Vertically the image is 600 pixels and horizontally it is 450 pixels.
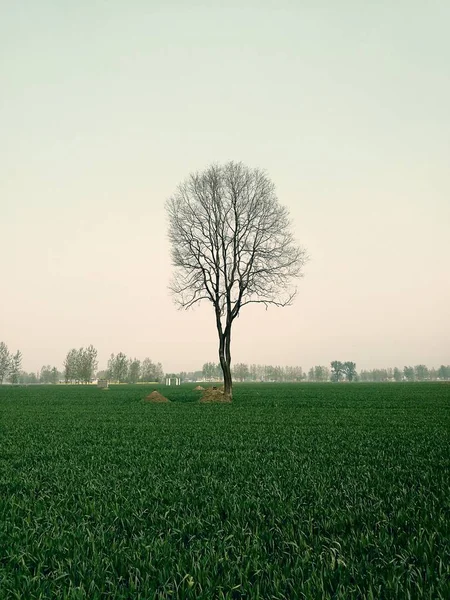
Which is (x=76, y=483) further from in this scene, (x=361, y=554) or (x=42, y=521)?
(x=361, y=554)

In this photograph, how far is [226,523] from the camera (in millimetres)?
5477

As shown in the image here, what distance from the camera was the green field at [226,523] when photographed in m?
3.86

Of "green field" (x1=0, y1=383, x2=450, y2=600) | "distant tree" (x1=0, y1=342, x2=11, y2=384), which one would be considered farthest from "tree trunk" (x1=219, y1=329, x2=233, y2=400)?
"distant tree" (x1=0, y1=342, x2=11, y2=384)

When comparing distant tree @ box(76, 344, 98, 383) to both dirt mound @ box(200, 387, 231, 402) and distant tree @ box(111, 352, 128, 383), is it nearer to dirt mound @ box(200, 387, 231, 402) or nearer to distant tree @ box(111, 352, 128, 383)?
distant tree @ box(111, 352, 128, 383)

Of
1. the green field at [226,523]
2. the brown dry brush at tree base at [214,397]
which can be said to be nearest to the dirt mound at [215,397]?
the brown dry brush at tree base at [214,397]

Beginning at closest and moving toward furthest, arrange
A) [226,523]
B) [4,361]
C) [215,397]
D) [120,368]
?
[226,523] → [215,397] → [4,361] → [120,368]

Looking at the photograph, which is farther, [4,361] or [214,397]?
[4,361]

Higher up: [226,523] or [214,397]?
[226,523]

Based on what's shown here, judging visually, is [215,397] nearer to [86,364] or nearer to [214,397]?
[214,397]

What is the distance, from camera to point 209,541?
16.0ft

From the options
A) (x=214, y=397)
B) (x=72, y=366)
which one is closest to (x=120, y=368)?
(x=72, y=366)

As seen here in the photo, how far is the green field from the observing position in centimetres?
386

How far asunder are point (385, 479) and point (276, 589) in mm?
4947

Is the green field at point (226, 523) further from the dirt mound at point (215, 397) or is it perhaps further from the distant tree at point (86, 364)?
the distant tree at point (86, 364)
